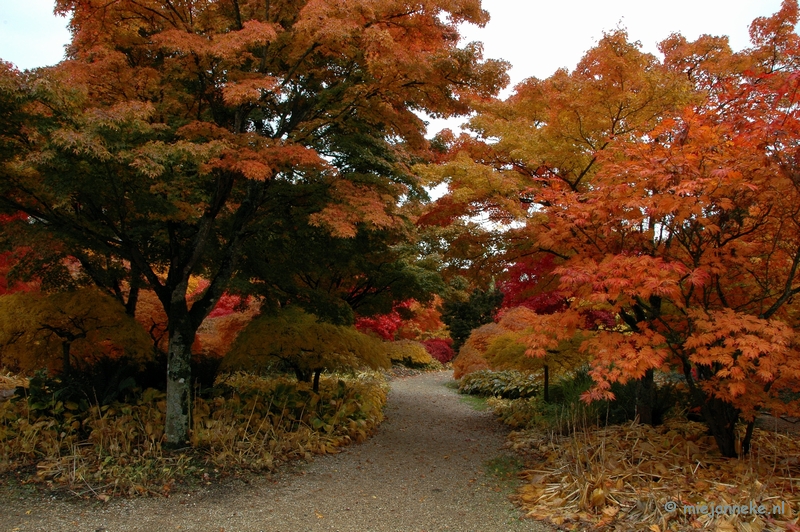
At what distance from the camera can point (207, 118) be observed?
6621 millimetres

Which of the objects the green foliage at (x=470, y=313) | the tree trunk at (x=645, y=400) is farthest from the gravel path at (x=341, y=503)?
the green foliage at (x=470, y=313)

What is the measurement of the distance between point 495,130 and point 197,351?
627 centimetres

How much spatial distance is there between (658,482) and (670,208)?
2518 millimetres

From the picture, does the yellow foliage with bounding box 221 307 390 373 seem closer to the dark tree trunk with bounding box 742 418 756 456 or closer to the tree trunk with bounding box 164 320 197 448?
the tree trunk with bounding box 164 320 197 448

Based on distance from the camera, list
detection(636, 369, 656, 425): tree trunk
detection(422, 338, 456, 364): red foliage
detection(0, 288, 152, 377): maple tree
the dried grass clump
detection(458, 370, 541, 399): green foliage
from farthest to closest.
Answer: detection(422, 338, 456, 364): red foliage → detection(458, 370, 541, 399): green foliage → detection(636, 369, 656, 425): tree trunk → detection(0, 288, 152, 377): maple tree → the dried grass clump

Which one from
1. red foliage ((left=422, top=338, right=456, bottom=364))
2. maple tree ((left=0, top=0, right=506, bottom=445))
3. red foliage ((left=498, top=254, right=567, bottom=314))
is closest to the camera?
maple tree ((left=0, top=0, right=506, bottom=445))

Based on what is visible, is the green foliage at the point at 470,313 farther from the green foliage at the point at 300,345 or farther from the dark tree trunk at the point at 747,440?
the dark tree trunk at the point at 747,440

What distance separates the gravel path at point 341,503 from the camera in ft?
14.1

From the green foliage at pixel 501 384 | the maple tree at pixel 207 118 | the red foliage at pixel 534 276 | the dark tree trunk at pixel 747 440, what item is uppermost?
the maple tree at pixel 207 118

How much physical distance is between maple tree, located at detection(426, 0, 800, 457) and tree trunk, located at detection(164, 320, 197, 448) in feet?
11.6

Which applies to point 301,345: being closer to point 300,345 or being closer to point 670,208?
point 300,345

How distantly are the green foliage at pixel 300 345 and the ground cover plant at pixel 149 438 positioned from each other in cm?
54

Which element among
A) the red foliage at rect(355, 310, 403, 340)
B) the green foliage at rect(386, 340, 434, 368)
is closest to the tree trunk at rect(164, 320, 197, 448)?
the red foliage at rect(355, 310, 403, 340)

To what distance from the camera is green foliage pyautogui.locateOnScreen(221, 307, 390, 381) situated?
23.1 feet
